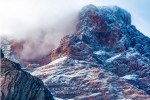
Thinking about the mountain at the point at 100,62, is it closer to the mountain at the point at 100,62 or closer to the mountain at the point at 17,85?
the mountain at the point at 100,62

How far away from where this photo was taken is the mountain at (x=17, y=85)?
37969 millimetres

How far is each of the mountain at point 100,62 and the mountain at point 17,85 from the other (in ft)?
159

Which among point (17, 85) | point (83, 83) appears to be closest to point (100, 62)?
point (83, 83)

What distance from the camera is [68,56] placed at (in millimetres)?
115438

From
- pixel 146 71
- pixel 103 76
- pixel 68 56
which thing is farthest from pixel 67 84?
pixel 146 71

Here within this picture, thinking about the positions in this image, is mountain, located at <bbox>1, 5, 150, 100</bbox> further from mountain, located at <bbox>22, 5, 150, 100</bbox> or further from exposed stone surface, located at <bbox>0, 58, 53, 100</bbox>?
exposed stone surface, located at <bbox>0, 58, 53, 100</bbox>

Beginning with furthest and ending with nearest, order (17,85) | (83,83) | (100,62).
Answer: (100,62) → (83,83) → (17,85)

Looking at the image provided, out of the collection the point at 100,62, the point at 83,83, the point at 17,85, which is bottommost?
the point at 17,85

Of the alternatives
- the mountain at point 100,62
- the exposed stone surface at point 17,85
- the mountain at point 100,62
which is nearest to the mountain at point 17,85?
the exposed stone surface at point 17,85

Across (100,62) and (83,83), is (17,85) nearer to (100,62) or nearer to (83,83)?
(83,83)

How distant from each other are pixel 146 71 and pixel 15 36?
82426 mm

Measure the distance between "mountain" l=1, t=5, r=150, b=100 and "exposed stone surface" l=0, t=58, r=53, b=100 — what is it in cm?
4836

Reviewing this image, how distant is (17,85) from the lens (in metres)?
39.2

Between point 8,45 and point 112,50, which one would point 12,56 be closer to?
point 8,45
